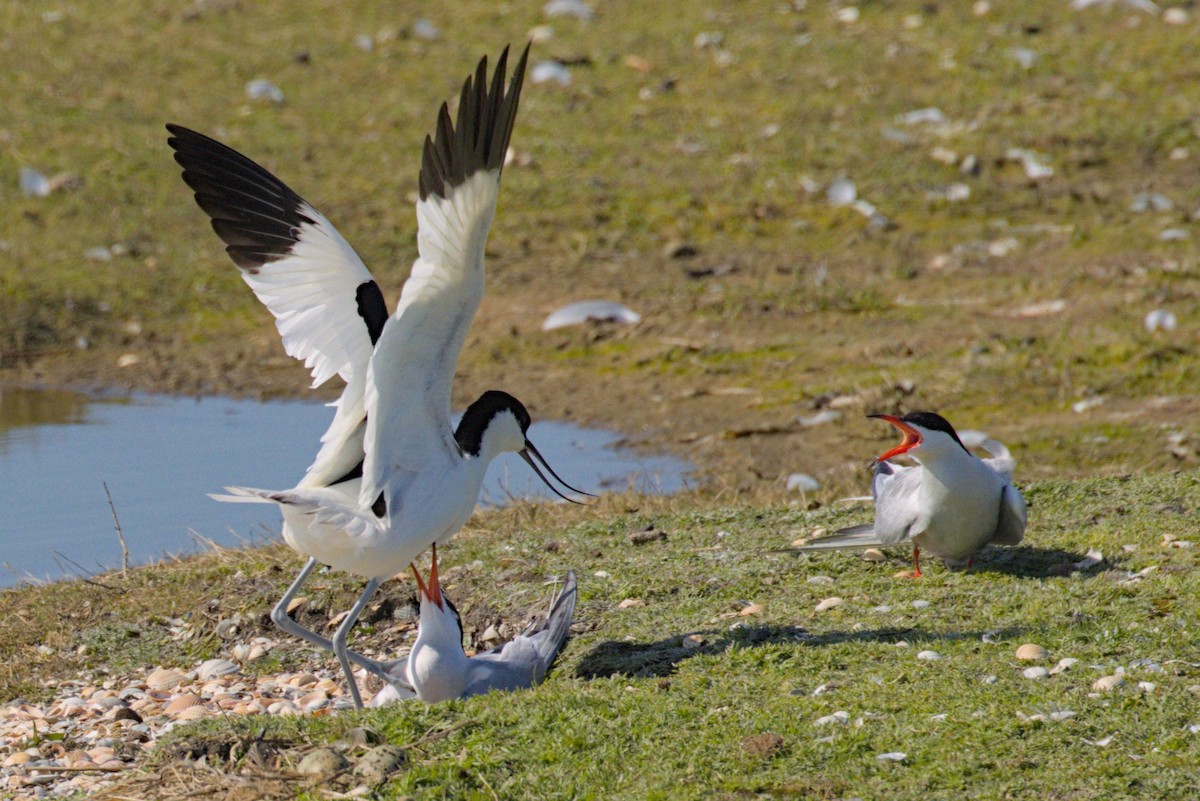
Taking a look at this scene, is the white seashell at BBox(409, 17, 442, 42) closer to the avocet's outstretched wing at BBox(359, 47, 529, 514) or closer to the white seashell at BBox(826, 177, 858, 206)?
the white seashell at BBox(826, 177, 858, 206)

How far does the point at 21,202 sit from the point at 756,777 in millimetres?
10168

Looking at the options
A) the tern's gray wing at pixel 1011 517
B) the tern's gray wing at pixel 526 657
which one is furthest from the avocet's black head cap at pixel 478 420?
the tern's gray wing at pixel 1011 517

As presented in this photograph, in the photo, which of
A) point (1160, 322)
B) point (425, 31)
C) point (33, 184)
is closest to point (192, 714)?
point (1160, 322)

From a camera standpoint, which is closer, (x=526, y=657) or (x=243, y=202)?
(x=526, y=657)

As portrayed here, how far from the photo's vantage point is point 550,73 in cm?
1402

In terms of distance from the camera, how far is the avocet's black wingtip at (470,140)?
4.28m

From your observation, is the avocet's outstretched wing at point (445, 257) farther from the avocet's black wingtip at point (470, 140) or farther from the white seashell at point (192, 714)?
the white seashell at point (192, 714)

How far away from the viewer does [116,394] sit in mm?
10227

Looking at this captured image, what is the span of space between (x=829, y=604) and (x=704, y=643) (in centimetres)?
59

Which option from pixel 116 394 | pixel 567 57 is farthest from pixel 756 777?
pixel 567 57

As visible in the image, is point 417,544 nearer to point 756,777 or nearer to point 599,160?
point 756,777

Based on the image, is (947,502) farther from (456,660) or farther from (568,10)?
(568,10)

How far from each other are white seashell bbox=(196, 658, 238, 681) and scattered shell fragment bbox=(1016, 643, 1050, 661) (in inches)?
110

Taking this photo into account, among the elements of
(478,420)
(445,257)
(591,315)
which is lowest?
(591,315)
